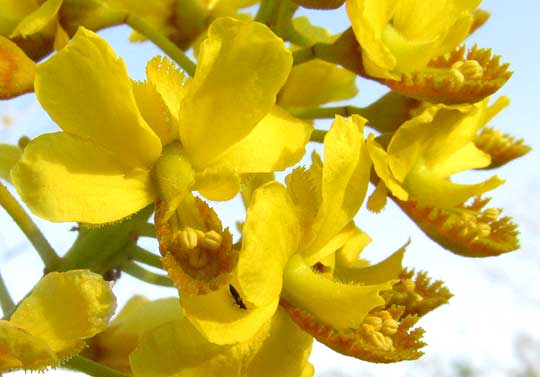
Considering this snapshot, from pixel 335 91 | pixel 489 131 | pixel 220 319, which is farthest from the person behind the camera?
pixel 335 91

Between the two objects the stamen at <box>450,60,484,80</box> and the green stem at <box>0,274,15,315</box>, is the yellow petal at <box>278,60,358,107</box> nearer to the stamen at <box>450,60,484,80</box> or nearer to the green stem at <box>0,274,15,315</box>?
the stamen at <box>450,60,484,80</box>

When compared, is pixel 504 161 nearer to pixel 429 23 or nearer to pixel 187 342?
pixel 429 23

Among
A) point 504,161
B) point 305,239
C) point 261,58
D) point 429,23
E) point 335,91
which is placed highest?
point 261,58

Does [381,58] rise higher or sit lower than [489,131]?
higher

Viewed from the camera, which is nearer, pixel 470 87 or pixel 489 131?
pixel 470 87

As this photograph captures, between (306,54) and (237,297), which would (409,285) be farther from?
(306,54)

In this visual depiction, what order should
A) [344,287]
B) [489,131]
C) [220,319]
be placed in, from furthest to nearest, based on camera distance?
[489,131]
[344,287]
[220,319]

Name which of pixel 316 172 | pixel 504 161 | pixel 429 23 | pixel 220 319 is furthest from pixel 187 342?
pixel 504 161
